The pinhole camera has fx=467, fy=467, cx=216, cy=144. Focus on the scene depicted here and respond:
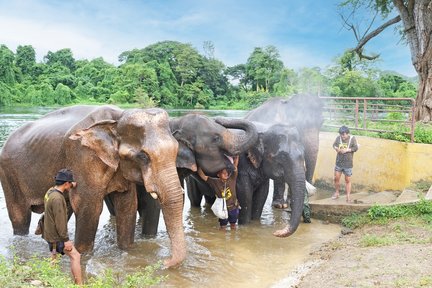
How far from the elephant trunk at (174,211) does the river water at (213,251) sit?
0.54m

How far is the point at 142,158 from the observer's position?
5402mm

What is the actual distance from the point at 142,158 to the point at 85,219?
3.94 feet

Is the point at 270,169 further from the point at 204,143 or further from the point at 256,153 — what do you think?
the point at 204,143

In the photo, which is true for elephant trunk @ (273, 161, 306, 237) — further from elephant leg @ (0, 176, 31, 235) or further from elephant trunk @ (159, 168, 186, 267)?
elephant leg @ (0, 176, 31, 235)

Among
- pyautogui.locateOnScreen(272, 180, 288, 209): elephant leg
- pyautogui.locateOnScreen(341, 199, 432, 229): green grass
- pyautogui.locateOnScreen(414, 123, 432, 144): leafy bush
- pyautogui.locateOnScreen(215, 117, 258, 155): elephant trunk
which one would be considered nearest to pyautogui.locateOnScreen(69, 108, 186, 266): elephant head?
pyautogui.locateOnScreen(215, 117, 258, 155): elephant trunk

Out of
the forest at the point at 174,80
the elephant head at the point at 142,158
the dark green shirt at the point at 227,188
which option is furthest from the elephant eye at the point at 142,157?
the forest at the point at 174,80

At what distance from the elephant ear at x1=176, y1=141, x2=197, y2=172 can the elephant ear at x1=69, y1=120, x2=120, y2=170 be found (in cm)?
136

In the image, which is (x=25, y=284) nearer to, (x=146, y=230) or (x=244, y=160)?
(x=146, y=230)

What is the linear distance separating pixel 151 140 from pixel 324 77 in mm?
48525

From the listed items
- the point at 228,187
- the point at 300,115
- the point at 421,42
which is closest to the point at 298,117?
the point at 300,115

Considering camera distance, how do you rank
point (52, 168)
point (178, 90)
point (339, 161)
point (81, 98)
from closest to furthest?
point (52, 168) < point (339, 161) < point (81, 98) < point (178, 90)

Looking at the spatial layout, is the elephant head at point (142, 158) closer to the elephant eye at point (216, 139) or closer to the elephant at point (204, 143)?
the elephant at point (204, 143)

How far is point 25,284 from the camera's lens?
3.91 meters

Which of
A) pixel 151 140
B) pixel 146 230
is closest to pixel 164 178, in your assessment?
pixel 151 140
